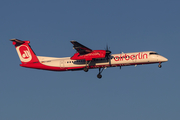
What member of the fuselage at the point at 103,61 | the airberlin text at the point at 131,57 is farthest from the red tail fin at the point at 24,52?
the airberlin text at the point at 131,57

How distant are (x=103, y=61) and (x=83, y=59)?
104 inches

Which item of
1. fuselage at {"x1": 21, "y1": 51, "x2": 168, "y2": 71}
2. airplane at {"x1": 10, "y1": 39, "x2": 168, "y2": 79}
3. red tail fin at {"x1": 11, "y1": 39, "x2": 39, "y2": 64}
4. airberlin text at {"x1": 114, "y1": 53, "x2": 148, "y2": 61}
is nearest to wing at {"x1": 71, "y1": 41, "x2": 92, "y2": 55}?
airplane at {"x1": 10, "y1": 39, "x2": 168, "y2": 79}

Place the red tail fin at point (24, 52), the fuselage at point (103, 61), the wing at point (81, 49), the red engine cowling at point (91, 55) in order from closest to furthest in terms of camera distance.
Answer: the fuselage at point (103, 61), the wing at point (81, 49), the red engine cowling at point (91, 55), the red tail fin at point (24, 52)

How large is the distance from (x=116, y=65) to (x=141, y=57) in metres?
3.37

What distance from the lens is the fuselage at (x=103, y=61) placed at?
3516cm

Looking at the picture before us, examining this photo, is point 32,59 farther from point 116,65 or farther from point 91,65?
point 116,65

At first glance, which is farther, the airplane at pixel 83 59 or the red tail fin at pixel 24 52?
the red tail fin at pixel 24 52

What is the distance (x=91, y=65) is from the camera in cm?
3672

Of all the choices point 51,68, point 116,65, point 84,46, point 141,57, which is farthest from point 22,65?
point 141,57

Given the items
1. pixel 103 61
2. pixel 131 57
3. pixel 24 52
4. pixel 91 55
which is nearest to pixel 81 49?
pixel 91 55

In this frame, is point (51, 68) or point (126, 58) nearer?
point (126, 58)

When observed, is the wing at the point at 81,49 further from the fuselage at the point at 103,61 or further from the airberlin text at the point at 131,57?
the airberlin text at the point at 131,57

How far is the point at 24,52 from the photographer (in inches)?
1560

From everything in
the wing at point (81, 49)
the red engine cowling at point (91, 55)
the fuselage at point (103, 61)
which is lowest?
the fuselage at point (103, 61)
